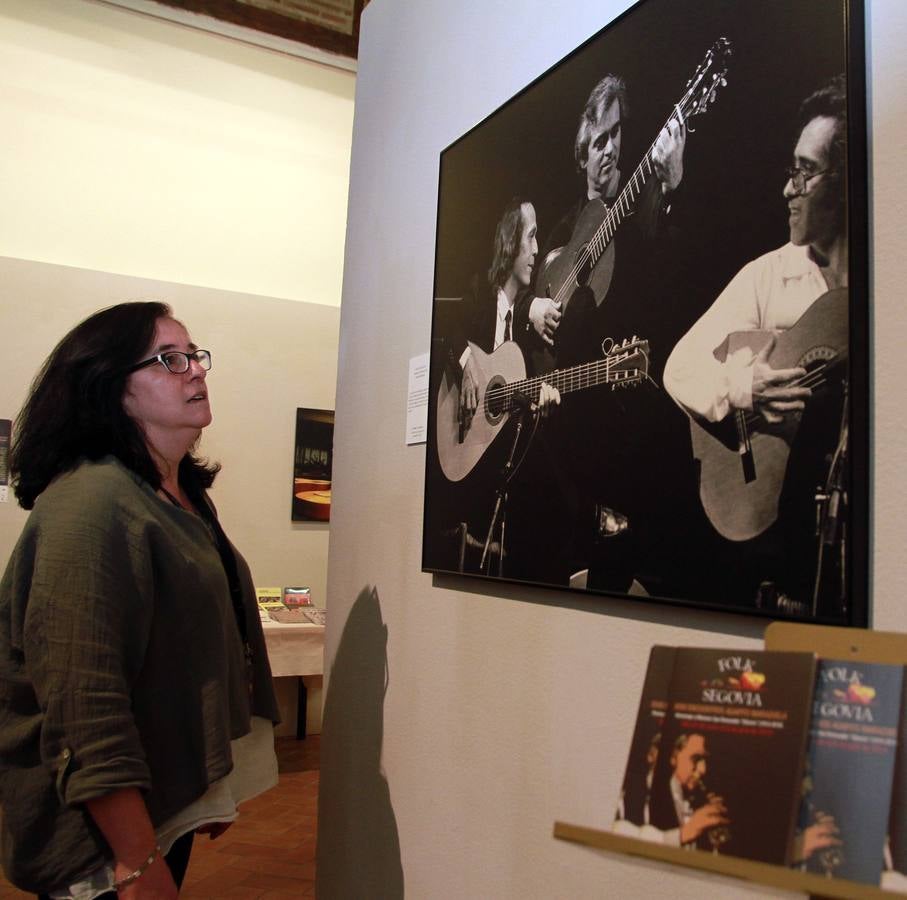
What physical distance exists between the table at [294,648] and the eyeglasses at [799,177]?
5.15 m

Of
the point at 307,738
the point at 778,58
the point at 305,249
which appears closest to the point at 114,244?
the point at 305,249

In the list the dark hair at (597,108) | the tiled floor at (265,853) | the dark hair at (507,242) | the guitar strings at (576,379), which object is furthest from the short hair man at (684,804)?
the tiled floor at (265,853)

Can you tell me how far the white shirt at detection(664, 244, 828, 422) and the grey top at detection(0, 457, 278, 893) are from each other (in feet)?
3.85

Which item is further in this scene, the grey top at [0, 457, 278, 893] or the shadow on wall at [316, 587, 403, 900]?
the shadow on wall at [316, 587, 403, 900]

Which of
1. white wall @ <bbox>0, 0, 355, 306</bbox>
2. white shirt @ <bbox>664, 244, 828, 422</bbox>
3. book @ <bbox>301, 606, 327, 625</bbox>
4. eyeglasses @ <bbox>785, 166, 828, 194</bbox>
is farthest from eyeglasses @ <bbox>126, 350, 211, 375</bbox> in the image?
white wall @ <bbox>0, 0, 355, 306</bbox>

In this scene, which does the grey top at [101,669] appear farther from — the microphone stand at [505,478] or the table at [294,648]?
the table at [294,648]

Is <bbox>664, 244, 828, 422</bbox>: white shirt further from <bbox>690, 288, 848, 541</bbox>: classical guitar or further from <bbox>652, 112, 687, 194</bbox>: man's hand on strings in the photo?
<bbox>652, 112, 687, 194</bbox>: man's hand on strings

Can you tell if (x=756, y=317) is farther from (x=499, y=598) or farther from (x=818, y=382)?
(x=499, y=598)

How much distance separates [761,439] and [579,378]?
1.63 feet

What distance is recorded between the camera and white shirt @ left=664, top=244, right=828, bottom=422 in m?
1.31

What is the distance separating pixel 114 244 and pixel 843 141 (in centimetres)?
631

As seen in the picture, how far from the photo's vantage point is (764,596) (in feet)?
4.31

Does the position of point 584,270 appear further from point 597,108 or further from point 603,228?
point 597,108

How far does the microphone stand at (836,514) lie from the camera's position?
120cm
